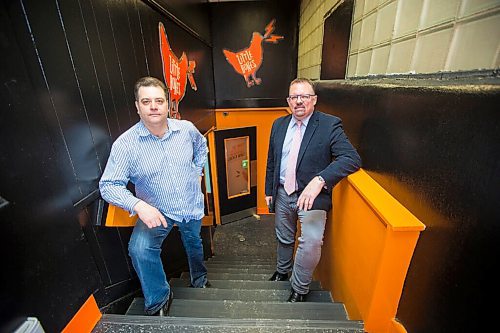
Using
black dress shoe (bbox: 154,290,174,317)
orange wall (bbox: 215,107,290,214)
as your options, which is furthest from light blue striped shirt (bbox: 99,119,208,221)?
orange wall (bbox: 215,107,290,214)

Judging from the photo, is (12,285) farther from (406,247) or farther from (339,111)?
(339,111)

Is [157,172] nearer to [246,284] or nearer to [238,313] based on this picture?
[238,313]

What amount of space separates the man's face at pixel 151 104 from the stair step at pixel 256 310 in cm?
127

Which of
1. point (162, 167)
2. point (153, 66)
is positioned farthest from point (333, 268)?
point (153, 66)

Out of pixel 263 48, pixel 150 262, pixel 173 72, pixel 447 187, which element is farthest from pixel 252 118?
pixel 447 187

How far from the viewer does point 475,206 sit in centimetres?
73

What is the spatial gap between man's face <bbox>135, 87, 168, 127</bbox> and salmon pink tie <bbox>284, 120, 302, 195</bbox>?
96 centimetres

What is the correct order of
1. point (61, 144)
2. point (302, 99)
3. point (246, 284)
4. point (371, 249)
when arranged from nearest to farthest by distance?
point (61, 144), point (371, 249), point (302, 99), point (246, 284)

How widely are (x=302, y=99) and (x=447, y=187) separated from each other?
41.5 inches

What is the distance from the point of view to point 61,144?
1.11 meters

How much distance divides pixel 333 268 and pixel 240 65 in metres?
4.48

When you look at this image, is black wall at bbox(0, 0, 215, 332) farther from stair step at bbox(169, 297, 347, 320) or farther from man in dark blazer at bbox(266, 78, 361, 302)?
man in dark blazer at bbox(266, 78, 361, 302)

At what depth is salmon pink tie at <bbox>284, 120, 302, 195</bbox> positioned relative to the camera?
5.83ft

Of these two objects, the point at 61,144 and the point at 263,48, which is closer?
the point at 61,144
